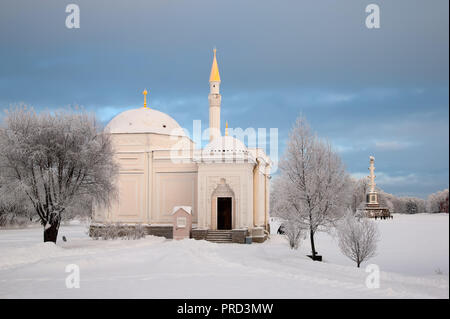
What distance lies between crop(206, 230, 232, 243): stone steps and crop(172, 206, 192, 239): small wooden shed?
1414 millimetres

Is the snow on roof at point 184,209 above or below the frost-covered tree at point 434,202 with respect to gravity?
above

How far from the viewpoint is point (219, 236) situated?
25.7 m

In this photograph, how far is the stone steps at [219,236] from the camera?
83.2 ft

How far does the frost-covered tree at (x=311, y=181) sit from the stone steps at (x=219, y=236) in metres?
7.23

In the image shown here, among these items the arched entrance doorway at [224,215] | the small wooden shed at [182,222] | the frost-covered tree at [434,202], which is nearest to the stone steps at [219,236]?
the small wooden shed at [182,222]

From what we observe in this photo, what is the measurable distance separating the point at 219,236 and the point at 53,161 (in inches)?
417

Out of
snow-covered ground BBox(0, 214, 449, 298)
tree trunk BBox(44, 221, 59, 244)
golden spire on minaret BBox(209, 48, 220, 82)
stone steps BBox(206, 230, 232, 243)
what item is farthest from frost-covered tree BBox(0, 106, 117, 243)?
golden spire on minaret BBox(209, 48, 220, 82)

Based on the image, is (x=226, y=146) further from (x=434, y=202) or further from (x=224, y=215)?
(x=434, y=202)

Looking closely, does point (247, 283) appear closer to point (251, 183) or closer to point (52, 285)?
point (52, 285)

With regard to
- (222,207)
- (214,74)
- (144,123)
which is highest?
(214,74)

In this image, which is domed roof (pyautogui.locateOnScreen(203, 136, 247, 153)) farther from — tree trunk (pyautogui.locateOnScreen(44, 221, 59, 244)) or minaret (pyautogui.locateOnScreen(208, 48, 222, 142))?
tree trunk (pyautogui.locateOnScreen(44, 221, 59, 244))

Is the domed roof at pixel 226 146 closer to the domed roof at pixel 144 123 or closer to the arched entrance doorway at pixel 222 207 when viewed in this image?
the arched entrance doorway at pixel 222 207

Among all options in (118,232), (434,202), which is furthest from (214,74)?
(434,202)
